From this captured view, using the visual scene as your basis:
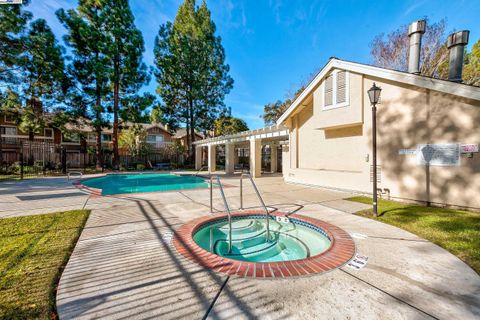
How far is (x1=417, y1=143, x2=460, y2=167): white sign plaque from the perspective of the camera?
605cm

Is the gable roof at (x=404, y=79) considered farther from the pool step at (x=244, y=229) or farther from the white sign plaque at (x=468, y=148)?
the pool step at (x=244, y=229)

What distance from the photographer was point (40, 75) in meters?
17.2

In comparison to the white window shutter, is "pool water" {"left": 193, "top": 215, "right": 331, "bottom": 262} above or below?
below

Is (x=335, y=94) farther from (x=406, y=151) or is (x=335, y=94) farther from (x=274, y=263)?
(x=274, y=263)

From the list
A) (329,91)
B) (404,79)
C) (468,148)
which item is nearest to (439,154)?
(468,148)

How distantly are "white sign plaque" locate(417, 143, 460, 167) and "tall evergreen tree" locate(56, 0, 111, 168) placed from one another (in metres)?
23.3

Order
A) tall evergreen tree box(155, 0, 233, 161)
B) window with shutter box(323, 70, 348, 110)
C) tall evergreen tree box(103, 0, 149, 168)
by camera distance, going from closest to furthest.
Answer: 1. window with shutter box(323, 70, 348, 110)
2. tall evergreen tree box(103, 0, 149, 168)
3. tall evergreen tree box(155, 0, 233, 161)

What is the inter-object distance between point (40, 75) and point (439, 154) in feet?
87.6

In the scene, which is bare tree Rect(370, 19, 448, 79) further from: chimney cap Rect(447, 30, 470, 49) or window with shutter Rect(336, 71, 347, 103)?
window with shutter Rect(336, 71, 347, 103)

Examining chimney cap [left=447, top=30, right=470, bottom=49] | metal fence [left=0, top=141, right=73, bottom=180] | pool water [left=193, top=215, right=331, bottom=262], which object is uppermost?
chimney cap [left=447, top=30, right=470, bottom=49]

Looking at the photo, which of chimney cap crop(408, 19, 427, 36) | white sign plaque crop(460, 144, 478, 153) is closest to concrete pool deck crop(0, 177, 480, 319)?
white sign plaque crop(460, 144, 478, 153)

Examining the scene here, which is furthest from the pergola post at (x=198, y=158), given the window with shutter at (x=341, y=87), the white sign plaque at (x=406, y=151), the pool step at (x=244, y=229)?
the white sign plaque at (x=406, y=151)

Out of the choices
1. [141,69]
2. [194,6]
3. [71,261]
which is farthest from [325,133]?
[194,6]

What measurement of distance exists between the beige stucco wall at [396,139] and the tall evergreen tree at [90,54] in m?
19.4
